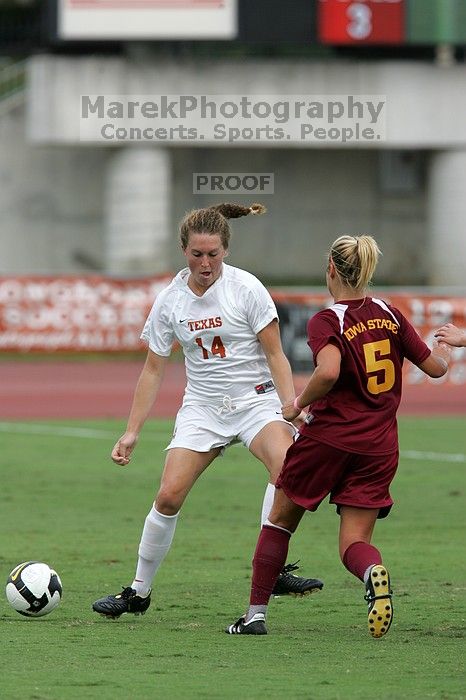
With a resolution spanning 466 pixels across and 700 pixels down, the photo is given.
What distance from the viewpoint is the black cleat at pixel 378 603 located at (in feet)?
20.0

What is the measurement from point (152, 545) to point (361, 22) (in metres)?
25.5

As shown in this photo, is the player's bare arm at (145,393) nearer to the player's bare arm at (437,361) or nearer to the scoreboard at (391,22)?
the player's bare arm at (437,361)

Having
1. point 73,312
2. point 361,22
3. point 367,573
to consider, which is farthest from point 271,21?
point 367,573

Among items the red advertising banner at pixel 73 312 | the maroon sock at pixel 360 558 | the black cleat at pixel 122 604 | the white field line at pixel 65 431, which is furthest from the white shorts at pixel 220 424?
the red advertising banner at pixel 73 312

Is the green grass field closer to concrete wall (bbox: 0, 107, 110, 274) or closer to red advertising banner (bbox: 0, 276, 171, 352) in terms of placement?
red advertising banner (bbox: 0, 276, 171, 352)

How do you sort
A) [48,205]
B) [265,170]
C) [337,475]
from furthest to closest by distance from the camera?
[265,170]
[48,205]
[337,475]

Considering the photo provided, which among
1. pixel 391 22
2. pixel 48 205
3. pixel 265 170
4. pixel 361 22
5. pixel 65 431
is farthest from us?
pixel 265 170

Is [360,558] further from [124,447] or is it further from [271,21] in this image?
[271,21]

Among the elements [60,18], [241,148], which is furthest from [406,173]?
[60,18]

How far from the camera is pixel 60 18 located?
31.3m

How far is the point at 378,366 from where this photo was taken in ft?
21.4

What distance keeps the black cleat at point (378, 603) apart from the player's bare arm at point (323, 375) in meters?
0.80

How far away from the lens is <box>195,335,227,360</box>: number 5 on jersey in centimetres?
727

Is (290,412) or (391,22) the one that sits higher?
(391,22)
